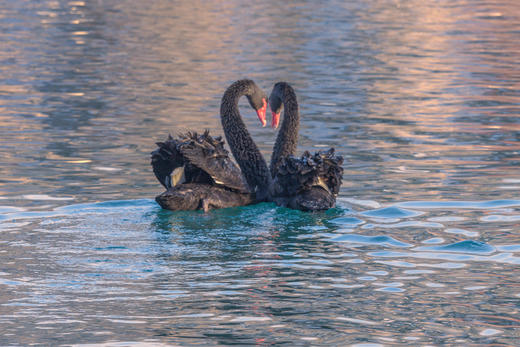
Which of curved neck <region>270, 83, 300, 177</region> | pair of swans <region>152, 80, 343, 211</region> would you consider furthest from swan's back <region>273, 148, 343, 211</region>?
curved neck <region>270, 83, 300, 177</region>

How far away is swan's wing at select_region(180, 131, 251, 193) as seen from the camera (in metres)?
9.10

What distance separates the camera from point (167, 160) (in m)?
9.49

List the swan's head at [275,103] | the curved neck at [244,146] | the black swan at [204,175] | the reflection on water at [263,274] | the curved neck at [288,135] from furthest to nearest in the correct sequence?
1. the swan's head at [275,103]
2. the curved neck at [288,135]
3. the curved neck at [244,146]
4. the black swan at [204,175]
5. the reflection on water at [263,274]

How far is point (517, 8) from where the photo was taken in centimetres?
4141

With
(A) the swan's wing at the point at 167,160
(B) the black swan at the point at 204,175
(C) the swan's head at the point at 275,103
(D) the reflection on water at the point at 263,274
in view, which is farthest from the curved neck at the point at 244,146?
(A) the swan's wing at the point at 167,160

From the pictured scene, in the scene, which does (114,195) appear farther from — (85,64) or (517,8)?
(517,8)

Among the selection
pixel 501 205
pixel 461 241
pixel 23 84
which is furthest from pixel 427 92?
pixel 461 241

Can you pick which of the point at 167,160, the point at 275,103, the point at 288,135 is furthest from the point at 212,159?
the point at 275,103

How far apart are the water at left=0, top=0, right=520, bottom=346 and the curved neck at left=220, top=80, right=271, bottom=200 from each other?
1.62 feet

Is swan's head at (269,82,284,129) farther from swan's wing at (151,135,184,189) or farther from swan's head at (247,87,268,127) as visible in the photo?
swan's wing at (151,135,184,189)

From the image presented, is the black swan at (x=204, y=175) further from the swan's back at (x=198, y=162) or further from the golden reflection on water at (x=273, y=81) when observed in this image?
the golden reflection on water at (x=273, y=81)

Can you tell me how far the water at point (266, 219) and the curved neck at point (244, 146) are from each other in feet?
1.62

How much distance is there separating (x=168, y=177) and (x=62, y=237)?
1.52 m

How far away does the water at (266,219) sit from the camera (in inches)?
→ 243
